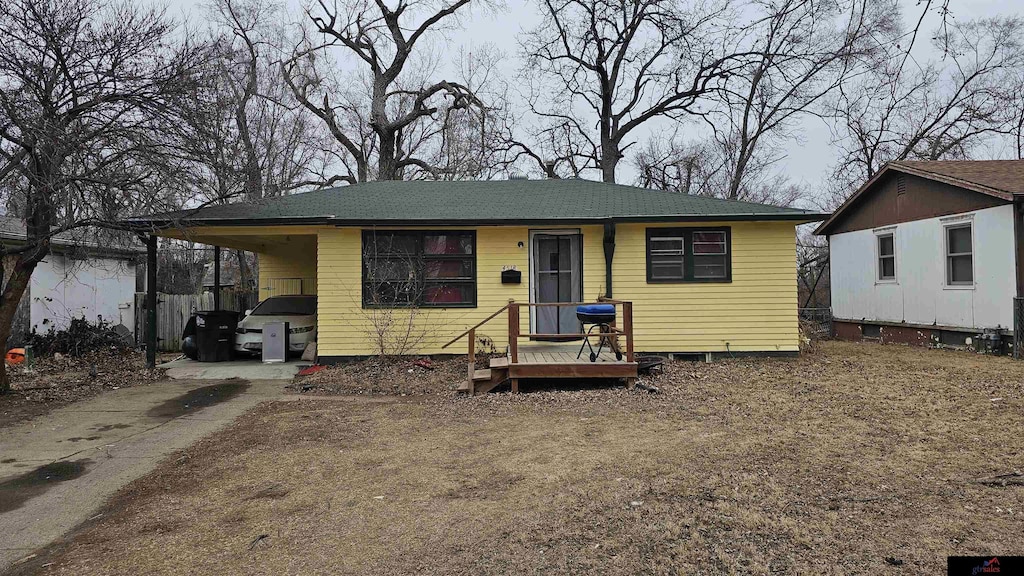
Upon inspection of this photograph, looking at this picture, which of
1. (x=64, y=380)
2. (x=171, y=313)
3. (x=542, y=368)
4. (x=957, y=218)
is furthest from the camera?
(x=171, y=313)

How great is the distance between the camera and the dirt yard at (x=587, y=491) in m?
3.28

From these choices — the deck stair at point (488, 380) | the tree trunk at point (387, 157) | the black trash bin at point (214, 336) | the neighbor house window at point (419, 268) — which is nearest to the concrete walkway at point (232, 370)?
the black trash bin at point (214, 336)

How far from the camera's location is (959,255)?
1252cm

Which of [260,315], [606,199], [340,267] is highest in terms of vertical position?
[606,199]

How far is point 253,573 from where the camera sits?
3.22m

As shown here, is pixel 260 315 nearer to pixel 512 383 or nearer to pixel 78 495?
pixel 512 383

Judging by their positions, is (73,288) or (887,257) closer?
(73,288)

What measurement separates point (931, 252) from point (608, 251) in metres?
7.65

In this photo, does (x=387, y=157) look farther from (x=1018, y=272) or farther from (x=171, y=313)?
(x=1018, y=272)

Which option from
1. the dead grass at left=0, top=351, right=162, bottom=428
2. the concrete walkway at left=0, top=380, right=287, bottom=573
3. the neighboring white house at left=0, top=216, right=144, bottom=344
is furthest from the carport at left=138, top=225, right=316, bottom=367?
the concrete walkway at left=0, top=380, right=287, bottom=573

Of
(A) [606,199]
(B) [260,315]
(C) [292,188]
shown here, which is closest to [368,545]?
→ (A) [606,199]

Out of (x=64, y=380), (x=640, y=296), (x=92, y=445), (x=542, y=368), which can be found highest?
(x=640, y=296)

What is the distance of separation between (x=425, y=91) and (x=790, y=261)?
19029mm

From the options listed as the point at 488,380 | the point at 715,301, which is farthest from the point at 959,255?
the point at 488,380
